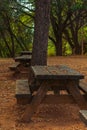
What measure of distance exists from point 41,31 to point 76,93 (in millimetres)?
2446

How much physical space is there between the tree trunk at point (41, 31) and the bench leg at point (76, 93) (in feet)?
7.72

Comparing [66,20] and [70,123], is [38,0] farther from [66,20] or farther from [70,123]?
[66,20]

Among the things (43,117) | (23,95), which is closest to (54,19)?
(43,117)

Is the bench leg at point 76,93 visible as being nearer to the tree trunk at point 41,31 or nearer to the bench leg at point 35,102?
the bench leg at point 35,102

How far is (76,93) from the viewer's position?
6492 millimetres

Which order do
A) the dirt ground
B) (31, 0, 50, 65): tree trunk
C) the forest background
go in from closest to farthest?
the dirt ground < (31, 0, 50, 65): tree trunk < the forest background

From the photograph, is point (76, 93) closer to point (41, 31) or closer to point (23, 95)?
point (23, 95)

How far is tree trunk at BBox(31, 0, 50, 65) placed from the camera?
8406mm

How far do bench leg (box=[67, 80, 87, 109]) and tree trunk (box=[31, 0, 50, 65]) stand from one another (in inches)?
92.6

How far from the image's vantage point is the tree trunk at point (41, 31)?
27.6 ft

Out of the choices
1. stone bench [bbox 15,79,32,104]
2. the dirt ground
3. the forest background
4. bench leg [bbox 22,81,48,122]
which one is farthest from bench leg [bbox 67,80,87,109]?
the forest background

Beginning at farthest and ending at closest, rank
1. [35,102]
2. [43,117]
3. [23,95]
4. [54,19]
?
1. [54,19]
2. [43,117]
3. [35,102]
4. [23,95]

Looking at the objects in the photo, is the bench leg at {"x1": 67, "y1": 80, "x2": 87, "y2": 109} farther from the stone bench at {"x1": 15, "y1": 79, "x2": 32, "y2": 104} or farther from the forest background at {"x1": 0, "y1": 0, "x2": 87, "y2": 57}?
the forest background at {"x1": 0, "y1": 0, "x2": 87, "y2": 57}

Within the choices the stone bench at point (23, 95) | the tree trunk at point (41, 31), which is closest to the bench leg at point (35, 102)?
the stone bench at point (23, 95)
